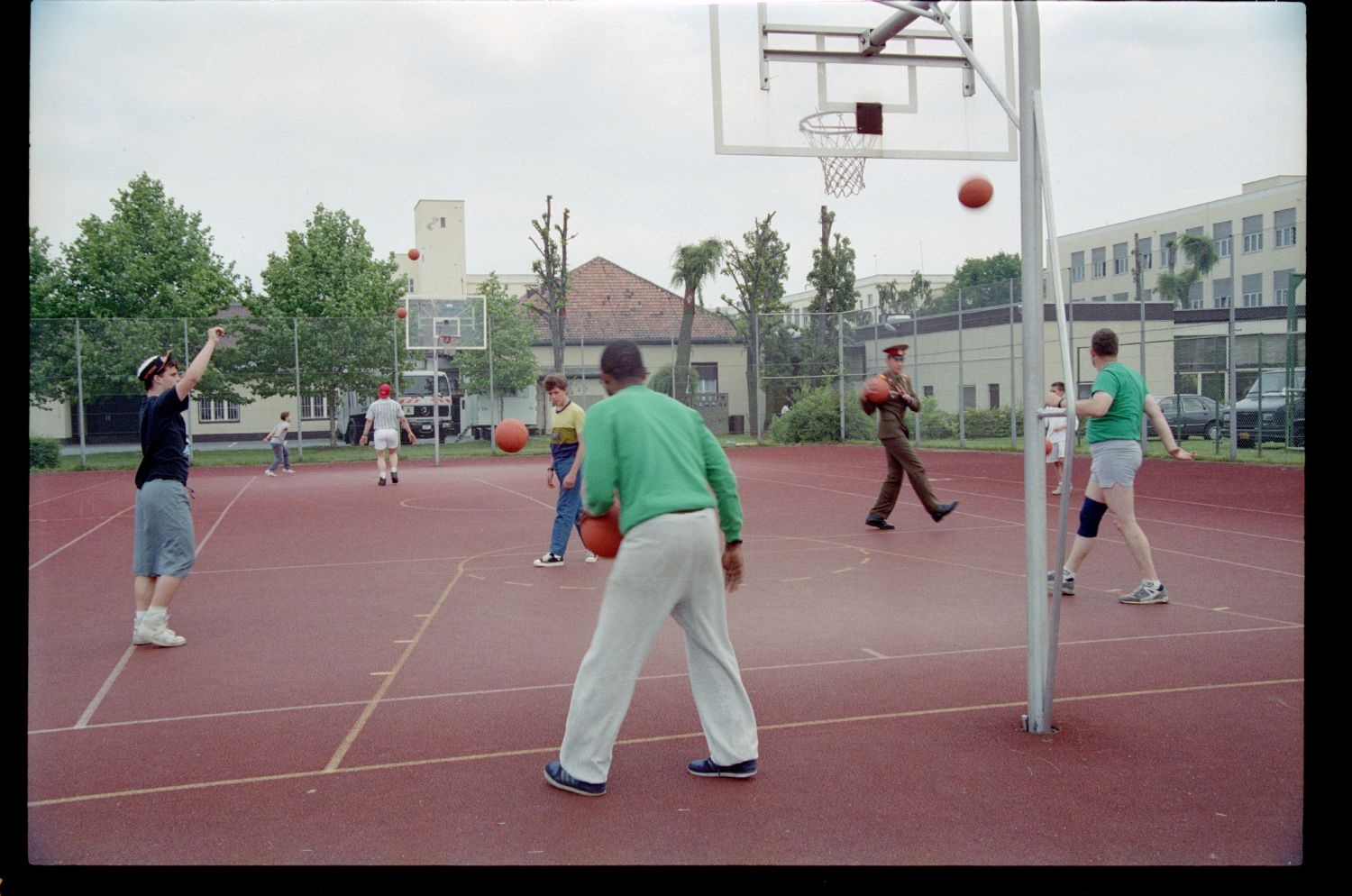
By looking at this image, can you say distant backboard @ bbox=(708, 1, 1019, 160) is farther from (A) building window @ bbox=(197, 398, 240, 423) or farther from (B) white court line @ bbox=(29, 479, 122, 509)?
(A) building window @ bbox=(197, 398, 240, 423)

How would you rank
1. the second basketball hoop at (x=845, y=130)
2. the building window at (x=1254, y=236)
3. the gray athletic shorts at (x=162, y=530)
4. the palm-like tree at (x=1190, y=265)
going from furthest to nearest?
the palm-like tree at (x=1190, y=265) → the building window at (x=1254, y=236) → the second basketball hoop at (x=845, y=130) → the gray athletic shorts at (x=162, y=530)

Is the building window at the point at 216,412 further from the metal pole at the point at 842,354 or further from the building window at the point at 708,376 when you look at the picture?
the metal pole at the point at 842,354

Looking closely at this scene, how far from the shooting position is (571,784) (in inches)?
182

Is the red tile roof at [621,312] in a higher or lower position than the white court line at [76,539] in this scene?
higher

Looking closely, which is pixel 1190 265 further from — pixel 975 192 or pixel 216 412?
pixel 216 412

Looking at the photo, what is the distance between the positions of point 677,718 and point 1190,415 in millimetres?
25150

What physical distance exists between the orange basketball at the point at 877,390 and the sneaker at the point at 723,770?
8.83 m

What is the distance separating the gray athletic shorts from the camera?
23.8ft

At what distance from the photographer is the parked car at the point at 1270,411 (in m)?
23.0

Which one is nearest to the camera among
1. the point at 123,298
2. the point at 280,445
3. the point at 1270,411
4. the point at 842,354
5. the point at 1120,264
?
the point at 1270,411

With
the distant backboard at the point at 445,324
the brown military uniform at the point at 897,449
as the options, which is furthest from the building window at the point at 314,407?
the brown military uniform at the point at 897,449

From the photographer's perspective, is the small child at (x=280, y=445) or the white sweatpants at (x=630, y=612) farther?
the small child at (x=280, y=445)

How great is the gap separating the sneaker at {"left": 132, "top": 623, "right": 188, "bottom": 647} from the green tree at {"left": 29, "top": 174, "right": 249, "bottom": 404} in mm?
23040

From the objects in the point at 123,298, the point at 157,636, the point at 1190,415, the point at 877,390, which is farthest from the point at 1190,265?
the point at 123,298
